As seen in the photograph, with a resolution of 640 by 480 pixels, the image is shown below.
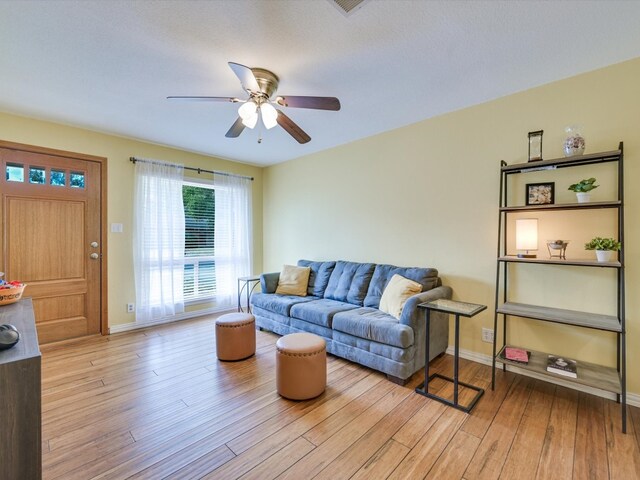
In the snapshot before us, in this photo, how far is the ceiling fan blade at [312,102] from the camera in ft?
6.74

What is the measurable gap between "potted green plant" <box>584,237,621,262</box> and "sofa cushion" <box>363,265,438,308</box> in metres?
1.25

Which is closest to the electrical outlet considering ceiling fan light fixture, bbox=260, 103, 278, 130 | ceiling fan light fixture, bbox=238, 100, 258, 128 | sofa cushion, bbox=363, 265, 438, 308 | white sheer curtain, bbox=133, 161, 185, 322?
sofa cushion, bbox=363, 265, 438, 308

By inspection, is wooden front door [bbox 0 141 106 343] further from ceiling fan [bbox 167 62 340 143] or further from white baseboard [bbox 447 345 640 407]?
white baseboard [bbox 447 345 640 407]

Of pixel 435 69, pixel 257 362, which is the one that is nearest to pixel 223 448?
pixel 257 362

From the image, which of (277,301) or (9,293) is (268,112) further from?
(277,301)

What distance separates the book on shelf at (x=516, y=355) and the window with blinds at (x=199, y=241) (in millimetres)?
3923

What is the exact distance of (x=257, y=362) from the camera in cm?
292

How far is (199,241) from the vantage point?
178 inches

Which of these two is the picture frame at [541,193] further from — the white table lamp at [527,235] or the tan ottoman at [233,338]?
the tan ottoman at [233,338]

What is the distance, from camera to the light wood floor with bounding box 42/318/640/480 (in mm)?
1604

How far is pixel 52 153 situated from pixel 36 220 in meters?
0.77

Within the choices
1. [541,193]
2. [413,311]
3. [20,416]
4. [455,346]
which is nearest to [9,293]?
[20,416]

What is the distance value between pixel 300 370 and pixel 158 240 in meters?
2.90

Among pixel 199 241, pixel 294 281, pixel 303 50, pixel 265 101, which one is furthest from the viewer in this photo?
pixel 199 241
